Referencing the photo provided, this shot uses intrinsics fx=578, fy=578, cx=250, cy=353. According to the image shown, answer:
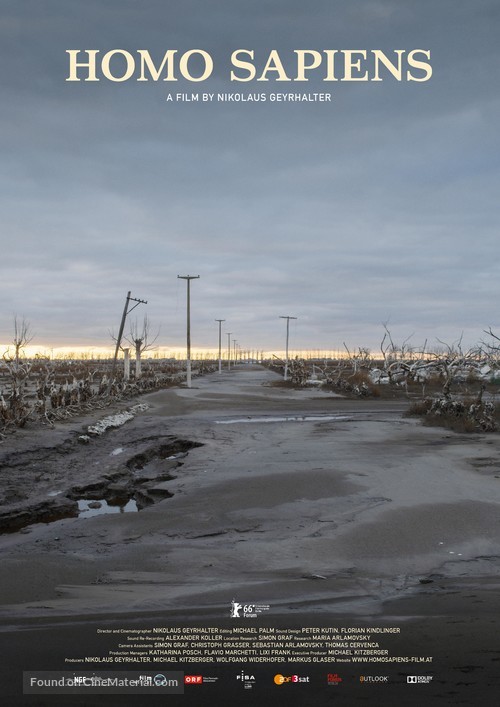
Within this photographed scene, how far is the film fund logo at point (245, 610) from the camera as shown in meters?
4.06

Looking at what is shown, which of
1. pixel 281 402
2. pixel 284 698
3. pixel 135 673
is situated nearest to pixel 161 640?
pixel 135 673

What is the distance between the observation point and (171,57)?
8391 mm

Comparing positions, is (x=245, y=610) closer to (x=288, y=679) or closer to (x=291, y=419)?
(x=288, y=679)

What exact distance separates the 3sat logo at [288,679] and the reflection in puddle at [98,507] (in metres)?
5.50

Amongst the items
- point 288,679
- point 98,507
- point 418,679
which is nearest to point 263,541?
point 288,679

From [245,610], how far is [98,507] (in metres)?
5.17

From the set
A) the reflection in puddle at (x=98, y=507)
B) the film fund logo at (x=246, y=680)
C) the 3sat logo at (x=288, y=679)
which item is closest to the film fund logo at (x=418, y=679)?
the 3sat logo at (x=288, y=679)

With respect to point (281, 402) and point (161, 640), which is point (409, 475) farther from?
point (281, 402)

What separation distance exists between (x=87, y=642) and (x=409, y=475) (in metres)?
7.09

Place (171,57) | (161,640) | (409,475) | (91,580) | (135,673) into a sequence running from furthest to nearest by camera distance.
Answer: (409,475)
(171,57)
(91,580)
(161,640)
(135,673)

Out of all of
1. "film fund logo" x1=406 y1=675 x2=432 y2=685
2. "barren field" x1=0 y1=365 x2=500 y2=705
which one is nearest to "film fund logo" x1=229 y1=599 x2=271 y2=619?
"barren field" x1=0 y1=365 x2=500 y2=705

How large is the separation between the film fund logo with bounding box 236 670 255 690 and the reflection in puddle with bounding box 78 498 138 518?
5.41 m

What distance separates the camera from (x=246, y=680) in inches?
126

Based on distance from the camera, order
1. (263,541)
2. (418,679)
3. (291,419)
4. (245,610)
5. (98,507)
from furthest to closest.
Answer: (291,419) < (98,507) < (263,541) < (245,610) < (418,679)
